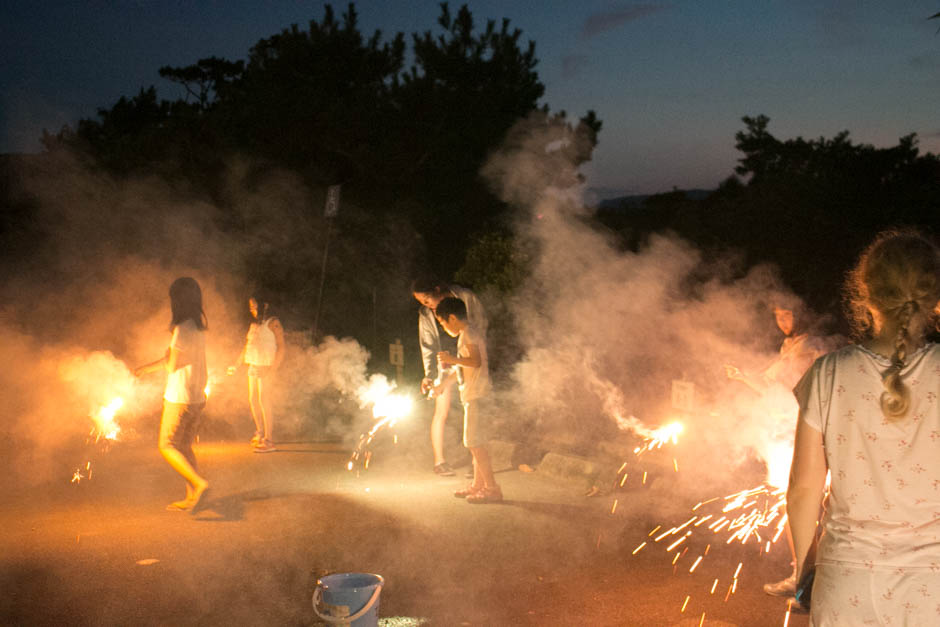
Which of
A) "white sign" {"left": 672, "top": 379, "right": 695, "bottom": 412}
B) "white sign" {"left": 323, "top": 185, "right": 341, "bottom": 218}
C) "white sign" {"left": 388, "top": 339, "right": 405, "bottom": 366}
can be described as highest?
"white sign" {"left": 323, "top": 185, "right": 341, "bottom": 218}

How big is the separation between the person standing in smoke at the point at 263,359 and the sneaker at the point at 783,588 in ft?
21.7

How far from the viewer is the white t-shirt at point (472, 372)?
7.47 metres

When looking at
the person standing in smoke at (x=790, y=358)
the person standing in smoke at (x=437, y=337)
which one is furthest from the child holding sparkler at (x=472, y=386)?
the person standing in smoke at (x=790, y=358)

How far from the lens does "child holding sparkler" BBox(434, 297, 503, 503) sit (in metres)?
7.35

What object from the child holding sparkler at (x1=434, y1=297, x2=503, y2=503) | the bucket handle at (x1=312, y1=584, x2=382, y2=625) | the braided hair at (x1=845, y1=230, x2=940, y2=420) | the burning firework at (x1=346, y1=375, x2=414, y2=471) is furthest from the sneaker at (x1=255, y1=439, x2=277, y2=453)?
the braided hair at (x1=845, y1=230, x2=940, y2=420)

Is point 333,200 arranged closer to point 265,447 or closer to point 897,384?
point 265,447

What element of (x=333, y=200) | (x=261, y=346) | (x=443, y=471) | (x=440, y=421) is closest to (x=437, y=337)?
(x=440, y=421)

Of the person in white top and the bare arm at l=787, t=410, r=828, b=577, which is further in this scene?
the bare arm at l=787, t=410, r=828, b=577

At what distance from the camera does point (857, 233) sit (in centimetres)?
912

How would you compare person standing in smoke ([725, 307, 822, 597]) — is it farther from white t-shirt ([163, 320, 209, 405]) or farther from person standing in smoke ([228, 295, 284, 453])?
person standing in smoke ([228, 295, 284, 453])

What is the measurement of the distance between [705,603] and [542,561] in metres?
1.22

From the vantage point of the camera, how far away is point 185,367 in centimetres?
654

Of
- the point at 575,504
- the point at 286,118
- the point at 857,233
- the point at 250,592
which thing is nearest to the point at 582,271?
the point at 857,233

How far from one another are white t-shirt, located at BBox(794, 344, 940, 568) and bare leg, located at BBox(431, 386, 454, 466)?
21.4 ft
